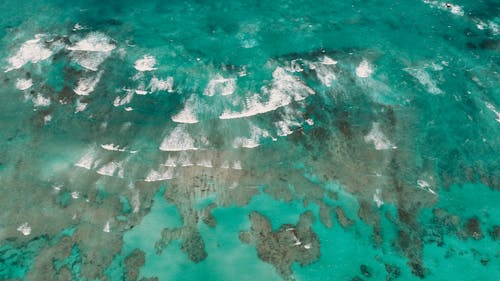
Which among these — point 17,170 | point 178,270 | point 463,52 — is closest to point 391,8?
point 463,52

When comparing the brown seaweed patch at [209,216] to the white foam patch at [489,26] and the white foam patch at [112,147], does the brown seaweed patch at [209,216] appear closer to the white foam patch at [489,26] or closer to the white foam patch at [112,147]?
the white foam patch at [112,147]

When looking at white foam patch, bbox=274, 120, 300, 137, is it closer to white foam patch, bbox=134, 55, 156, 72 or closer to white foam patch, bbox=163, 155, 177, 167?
white foam patch, bbox=163, 155, 177, 167

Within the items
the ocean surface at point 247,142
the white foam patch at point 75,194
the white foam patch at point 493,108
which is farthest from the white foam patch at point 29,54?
the white foam patch at point 493,108

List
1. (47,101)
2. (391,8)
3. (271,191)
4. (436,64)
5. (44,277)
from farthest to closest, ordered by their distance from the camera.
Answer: (391,8), (436,64), (47,101), (271,191), (44,277)

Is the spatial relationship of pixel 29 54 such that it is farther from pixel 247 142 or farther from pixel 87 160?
pixel 247 142

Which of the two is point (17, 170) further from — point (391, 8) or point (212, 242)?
point (391, 8)

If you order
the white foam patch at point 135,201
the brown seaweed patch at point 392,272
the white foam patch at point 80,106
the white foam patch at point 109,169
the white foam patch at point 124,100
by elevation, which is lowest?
the brown seaweed patch at point 392,272

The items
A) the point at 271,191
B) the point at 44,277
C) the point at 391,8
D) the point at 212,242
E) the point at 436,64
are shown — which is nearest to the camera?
the point at 44,277
